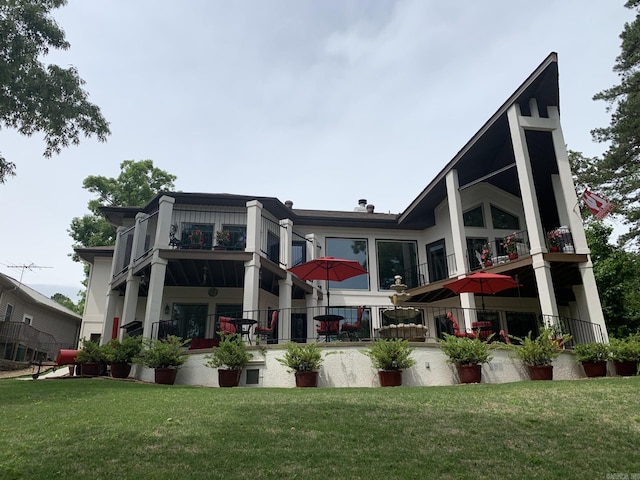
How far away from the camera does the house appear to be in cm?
1280

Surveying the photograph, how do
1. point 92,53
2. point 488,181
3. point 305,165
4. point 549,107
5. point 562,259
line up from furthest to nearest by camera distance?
point 488,181 < point 305,165 < point 549,107 < point 562,259 < point 92,53

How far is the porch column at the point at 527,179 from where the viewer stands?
1224 centimetres

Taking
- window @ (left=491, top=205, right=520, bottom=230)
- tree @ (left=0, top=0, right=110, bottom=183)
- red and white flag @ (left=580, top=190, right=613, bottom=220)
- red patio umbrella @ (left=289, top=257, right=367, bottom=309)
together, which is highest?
tree @ (left=0, top=0, right=110, bottom=183)

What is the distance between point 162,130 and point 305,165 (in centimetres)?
518

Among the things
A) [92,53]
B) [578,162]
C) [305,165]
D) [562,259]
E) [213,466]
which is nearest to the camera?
[213,466]

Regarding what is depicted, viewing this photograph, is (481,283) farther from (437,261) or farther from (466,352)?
(437,261)

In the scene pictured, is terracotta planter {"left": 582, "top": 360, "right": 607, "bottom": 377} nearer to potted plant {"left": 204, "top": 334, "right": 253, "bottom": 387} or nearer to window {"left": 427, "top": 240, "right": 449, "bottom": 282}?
window {"left": 427, "top": 240, "right": 449, "bottom": 282}

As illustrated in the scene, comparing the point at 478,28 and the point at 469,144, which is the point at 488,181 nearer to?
the point at 469,144

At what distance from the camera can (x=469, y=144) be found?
14.5 metres

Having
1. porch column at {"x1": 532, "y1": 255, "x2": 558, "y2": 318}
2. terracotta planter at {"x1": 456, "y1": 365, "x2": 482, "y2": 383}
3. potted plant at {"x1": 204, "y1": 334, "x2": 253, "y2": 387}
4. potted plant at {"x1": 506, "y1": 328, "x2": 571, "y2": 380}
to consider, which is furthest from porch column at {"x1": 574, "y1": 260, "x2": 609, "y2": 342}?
potted plant at {"x1": 204, "y1": 334, "x2": 253, "y2": 387}

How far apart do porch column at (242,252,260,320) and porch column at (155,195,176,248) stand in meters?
2.56

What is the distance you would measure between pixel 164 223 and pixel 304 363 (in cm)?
669

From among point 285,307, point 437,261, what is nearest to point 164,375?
point 285,307

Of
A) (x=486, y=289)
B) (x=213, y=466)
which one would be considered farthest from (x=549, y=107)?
(x=213, y=466)
